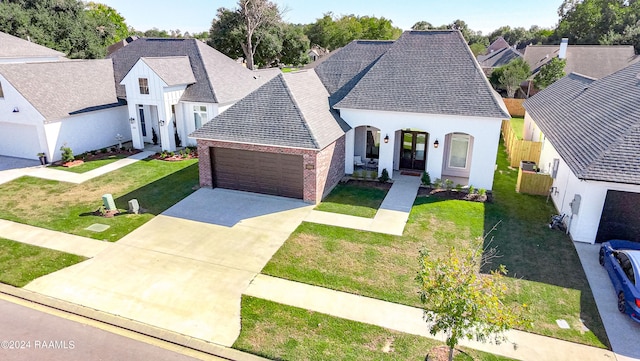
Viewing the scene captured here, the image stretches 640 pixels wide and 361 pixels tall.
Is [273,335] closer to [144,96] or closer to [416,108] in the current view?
[416,108]

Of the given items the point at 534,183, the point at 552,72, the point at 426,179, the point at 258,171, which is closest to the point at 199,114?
the point at 258,171

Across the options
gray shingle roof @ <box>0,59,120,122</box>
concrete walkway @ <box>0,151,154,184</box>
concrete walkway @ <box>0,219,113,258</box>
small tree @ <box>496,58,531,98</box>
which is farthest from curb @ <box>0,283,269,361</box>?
small tree @ <box>496,58,531,98</box>

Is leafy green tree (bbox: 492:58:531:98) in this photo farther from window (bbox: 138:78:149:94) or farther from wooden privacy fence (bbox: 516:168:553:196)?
window (bbox: 138:78:149:94)

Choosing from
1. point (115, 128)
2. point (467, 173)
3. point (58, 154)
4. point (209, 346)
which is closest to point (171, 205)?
Answer: point (209, 346)

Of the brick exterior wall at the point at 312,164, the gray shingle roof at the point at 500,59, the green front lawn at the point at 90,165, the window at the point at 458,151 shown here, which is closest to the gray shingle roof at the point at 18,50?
the green front lawn at the point at 90,165

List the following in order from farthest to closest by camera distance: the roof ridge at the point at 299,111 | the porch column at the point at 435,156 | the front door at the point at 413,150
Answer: the front door at the point at 413,150 < the porch column at the point at 435,156 < the roof ridge at the point at 299,111

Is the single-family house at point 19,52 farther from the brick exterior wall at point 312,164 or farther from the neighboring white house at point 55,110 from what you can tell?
the brick exterior wall at point 312,164
